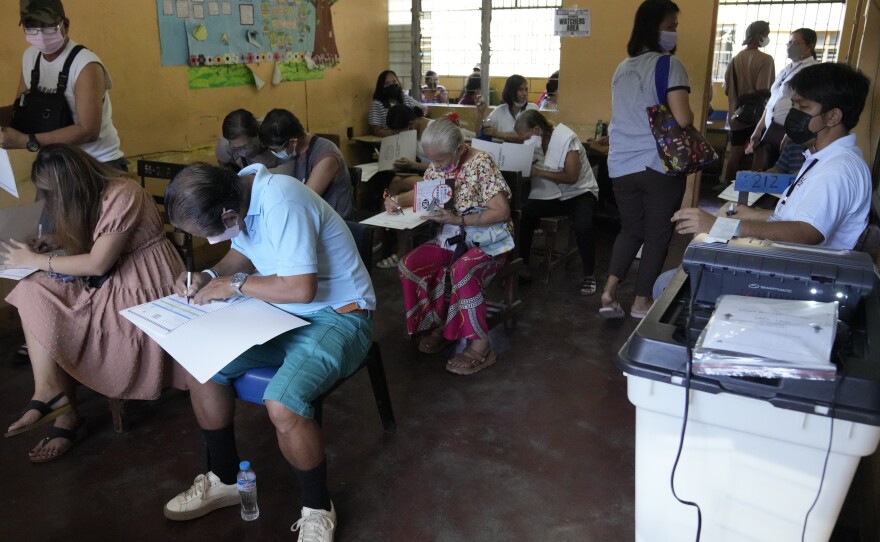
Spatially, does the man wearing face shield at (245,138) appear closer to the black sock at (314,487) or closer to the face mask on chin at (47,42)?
the face mask on chin at (47,42)

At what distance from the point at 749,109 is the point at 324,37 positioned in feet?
12.9

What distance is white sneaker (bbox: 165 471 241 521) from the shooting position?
2.01m

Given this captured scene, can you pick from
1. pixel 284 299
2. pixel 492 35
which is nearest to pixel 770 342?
pixel 284 299

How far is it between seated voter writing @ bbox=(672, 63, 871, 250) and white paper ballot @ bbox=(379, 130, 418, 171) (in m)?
2.91

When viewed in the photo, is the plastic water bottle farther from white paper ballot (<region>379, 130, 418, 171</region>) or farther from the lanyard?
white paper ballot (<region>379, 130, 418, 171</region>)

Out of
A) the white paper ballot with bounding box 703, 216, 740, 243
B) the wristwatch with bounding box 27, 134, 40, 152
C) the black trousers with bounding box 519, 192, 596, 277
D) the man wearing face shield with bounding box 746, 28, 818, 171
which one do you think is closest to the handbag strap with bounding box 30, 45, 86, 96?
the wristwatch with bounding box 27, 134, 40, 152

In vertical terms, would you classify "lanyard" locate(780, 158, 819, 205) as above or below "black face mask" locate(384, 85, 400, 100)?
below

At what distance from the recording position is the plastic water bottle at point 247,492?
6.41ft

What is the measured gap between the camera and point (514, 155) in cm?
404

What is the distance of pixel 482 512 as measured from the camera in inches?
81.2

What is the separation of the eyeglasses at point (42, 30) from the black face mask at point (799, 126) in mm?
2746

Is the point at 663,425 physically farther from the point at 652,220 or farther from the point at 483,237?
the point at 652,220

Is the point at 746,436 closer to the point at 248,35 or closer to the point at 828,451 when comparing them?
the point at 828,451

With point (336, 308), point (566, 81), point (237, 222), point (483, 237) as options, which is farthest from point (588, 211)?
point (237, 222)
